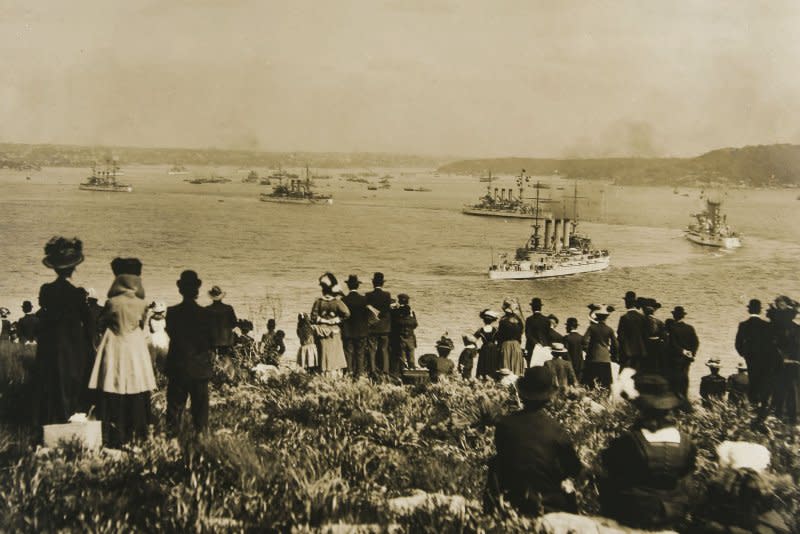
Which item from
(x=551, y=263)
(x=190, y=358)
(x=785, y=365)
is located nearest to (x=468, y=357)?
A: (x=785, y=365)

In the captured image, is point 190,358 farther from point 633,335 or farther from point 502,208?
point 502,208

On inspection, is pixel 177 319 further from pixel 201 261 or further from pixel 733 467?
pixel 201 261

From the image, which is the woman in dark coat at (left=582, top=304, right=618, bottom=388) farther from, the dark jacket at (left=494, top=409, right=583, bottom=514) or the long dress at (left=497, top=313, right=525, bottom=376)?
the dark jacket at (left=494, top=409, right=583, bottom=514)

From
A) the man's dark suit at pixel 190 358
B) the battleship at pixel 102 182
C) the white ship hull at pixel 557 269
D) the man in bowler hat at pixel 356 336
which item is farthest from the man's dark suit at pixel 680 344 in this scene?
the battleship at pixel 102 182

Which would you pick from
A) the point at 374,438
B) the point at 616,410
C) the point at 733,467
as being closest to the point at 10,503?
the point at 374,438

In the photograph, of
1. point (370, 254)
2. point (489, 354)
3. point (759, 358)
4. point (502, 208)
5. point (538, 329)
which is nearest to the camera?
point (759, 358)

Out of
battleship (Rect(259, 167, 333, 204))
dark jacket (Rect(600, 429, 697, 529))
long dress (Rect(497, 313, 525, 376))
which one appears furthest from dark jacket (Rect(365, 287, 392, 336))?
battleship (Rect(259, 167, 333, 204))
